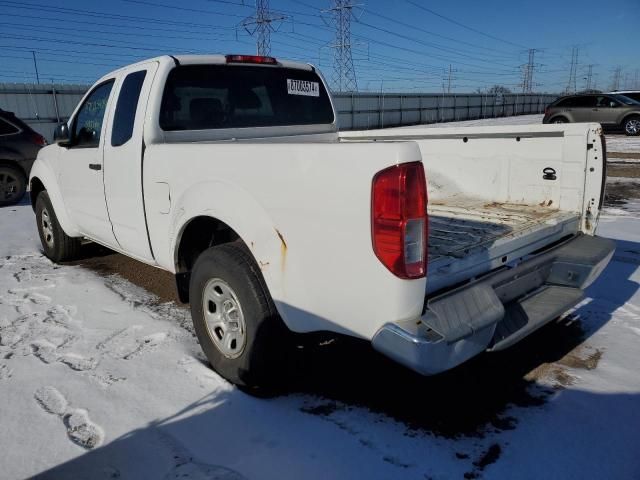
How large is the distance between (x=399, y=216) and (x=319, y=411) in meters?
1.30

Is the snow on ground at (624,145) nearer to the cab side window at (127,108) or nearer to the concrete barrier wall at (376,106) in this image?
the concrete barrier wall at (376,106)

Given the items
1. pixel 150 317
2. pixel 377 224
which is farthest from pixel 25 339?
pixel 377 224

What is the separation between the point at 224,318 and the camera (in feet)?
9.59

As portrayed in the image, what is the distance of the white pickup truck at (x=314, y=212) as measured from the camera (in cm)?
209

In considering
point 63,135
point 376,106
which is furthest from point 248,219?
point 376,106

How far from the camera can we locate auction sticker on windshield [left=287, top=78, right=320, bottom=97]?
166 inches

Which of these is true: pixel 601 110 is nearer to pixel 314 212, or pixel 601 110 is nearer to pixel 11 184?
pixel 11 184

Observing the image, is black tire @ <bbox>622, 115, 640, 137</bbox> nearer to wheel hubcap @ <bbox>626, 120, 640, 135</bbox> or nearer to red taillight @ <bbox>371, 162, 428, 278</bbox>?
wheel hubcap @ <bbox>626, 120, 640, 135</bbox>

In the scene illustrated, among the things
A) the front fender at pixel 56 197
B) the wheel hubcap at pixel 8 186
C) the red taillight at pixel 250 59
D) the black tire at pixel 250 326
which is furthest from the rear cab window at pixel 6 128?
the black tire at pixel 250 326

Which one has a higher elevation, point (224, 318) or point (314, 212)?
point (314, 212)

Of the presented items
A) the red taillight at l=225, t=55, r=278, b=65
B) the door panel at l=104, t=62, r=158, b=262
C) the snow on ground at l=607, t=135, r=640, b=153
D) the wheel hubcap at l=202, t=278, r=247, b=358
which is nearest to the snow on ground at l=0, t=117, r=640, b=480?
the wheel hubcap at l=202, t=278, r=247, b=358

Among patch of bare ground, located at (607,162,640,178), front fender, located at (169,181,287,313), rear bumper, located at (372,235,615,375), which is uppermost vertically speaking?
front fender, located at (169,181,287,313)

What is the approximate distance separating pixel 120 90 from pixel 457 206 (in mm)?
2800

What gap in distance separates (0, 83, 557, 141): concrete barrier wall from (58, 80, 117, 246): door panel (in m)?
8.04
